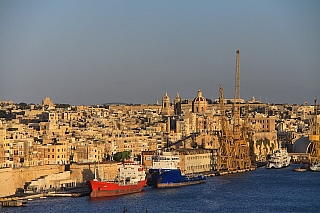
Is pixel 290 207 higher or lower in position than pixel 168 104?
lower

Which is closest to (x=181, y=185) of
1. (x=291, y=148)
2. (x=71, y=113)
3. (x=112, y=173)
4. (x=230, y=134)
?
(x=112, y=173)

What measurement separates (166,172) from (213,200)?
4885 mm

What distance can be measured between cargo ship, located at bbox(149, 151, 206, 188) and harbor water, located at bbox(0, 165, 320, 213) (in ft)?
1.58

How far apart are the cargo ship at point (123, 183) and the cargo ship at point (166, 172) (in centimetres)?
138

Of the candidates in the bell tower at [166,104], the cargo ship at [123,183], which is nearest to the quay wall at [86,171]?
the cargo ship at [123,183]

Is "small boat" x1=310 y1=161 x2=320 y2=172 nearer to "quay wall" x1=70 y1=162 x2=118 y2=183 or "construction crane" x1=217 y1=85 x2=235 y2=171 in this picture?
"construction crane" x1=217 y1=85 x2=235 y2=171

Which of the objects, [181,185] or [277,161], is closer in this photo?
[181,185]

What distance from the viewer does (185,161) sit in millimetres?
39688

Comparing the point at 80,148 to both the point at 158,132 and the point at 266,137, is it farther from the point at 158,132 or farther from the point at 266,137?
the point at 266,137

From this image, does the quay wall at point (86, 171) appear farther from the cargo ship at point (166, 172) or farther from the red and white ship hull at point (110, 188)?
the cargo ship at point (166, 172)

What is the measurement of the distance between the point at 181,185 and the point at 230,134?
32.1 feet

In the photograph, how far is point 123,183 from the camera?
102 ft

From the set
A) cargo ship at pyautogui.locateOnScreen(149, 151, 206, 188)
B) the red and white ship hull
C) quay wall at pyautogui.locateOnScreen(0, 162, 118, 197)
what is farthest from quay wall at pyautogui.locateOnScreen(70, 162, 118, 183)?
cargo ship at pyautogui.locateOnScreen(149, 151, 206, 188)

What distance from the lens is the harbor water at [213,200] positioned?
26.8 metres
